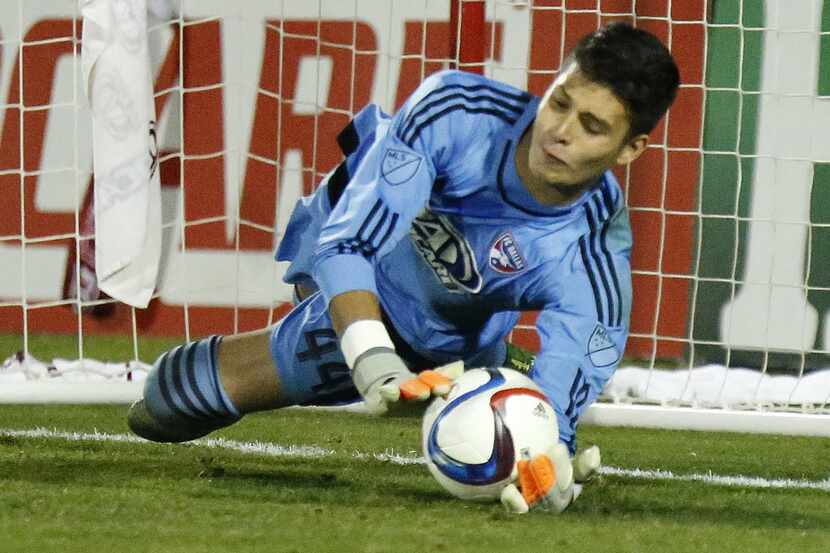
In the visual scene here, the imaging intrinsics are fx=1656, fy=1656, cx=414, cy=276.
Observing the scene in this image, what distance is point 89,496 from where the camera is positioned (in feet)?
10.3

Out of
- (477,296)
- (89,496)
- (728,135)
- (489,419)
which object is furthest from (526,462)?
(728,135)

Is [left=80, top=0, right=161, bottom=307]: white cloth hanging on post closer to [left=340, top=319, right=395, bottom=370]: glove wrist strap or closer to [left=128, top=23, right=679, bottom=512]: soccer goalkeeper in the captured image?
[left=128, top=23, right=679, bottom=512]: soccer goalkeeper

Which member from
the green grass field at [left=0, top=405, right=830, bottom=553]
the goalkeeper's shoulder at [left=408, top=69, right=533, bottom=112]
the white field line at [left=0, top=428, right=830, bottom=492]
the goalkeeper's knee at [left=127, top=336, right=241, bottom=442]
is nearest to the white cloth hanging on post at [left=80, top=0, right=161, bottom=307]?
the green grass field at [left=0, top=405, right=830, bottom=553]

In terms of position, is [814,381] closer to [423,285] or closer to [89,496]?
[423,285]

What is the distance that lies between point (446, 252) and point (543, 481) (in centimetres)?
64

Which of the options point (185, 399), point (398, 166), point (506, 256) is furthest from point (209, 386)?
point (398, 166)

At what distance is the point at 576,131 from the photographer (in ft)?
9.89

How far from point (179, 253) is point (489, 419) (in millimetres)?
3725

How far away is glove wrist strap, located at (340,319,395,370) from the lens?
281 cm

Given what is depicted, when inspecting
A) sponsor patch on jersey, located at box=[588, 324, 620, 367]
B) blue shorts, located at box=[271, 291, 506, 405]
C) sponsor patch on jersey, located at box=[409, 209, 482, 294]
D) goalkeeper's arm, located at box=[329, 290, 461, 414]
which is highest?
sponsor patch on jersey, located at box=[409, 209, 482, 294]

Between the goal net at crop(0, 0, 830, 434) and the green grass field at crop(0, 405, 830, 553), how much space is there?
123cm

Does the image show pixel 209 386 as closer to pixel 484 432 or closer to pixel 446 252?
pixel 446 252

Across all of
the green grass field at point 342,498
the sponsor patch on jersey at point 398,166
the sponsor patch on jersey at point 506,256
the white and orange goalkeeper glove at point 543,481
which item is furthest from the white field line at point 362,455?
the sponsor patch on jersey at point 398,166

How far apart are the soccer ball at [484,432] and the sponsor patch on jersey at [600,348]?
0.20 meters
